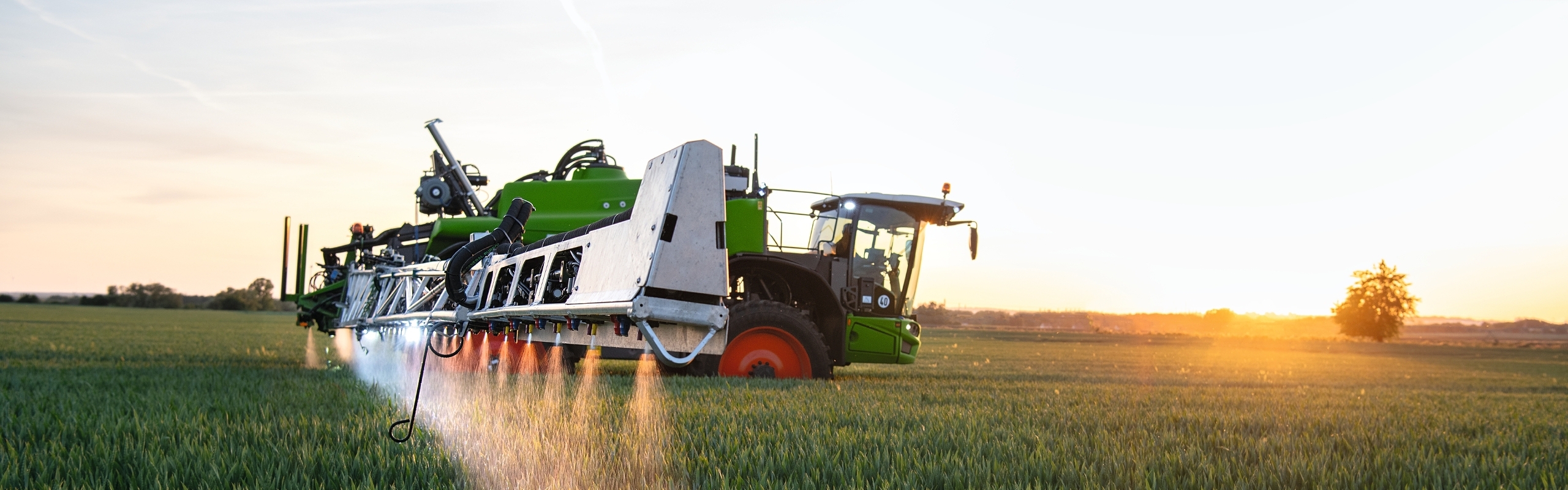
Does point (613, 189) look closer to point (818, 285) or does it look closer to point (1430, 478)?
point (818, 285)

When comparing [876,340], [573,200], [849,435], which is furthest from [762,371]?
[849,435]

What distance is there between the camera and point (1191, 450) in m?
4.93

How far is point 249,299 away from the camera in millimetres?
104312

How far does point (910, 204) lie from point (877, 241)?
0.59 m

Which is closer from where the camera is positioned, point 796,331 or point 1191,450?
point 1191,450

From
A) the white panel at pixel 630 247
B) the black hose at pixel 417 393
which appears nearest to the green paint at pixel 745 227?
the black hose at pixel 417 393

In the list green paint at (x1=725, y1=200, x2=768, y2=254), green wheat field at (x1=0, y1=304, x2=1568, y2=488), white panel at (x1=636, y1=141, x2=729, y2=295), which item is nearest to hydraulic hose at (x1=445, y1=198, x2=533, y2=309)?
white panel at (x1=636, y1=141, x2=729, y2=295)

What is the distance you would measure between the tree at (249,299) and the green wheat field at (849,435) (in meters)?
102

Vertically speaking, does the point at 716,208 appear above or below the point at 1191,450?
above

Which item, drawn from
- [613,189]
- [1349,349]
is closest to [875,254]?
[613,189]

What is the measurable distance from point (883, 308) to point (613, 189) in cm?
347

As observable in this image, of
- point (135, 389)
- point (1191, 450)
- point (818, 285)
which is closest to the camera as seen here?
point (1191, 450)

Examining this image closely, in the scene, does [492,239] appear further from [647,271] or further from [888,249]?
[888,249]

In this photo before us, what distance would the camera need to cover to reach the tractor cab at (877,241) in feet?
36.7
